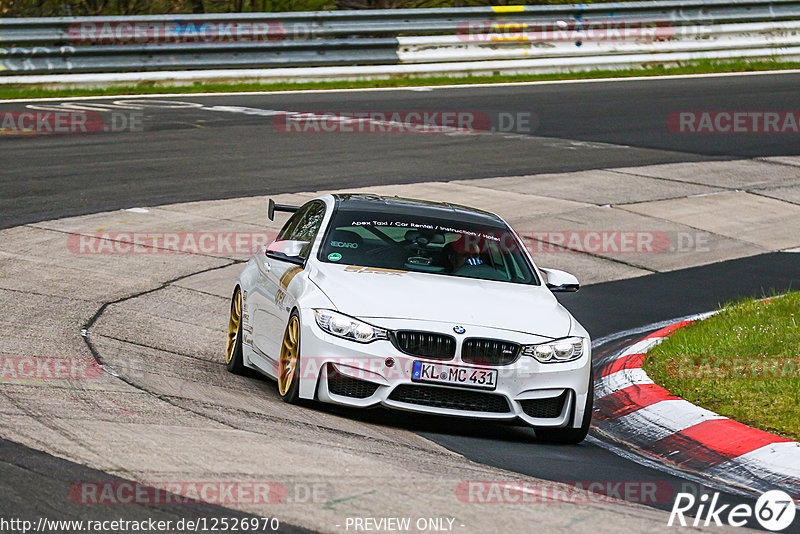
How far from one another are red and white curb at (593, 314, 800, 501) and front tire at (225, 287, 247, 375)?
2.68 m

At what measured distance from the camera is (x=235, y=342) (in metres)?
9.49

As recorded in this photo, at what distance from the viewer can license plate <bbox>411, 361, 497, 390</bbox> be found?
7660 mm

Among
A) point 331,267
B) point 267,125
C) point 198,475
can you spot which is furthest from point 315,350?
point 267,125

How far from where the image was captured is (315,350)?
7773mm

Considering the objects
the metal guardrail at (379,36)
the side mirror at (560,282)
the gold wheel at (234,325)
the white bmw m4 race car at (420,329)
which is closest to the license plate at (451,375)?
the white bmw m4 race car at (420,329)

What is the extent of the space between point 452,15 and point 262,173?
10554mm

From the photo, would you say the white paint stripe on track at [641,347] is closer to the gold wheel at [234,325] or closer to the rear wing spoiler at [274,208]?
the rear wing spoiler at [274,208]

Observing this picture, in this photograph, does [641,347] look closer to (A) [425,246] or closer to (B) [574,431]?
(A) [425,246]

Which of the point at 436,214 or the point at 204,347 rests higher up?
the point at 436,214

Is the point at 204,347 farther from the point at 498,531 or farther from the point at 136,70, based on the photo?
the point at 136,70

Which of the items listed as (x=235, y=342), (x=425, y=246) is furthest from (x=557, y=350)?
(x=235, y=342)

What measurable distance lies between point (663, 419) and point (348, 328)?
2250 millimetres

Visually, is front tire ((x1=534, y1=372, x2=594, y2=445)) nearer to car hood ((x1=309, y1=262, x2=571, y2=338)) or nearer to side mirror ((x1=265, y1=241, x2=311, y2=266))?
car hood ((x1=309, y1=262, x2=571, y2=338))

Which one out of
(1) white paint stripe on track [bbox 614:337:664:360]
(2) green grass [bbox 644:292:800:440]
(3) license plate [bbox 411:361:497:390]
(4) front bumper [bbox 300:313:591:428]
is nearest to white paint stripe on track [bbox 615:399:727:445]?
(2) green grass [bbox 644:292:800:440]
